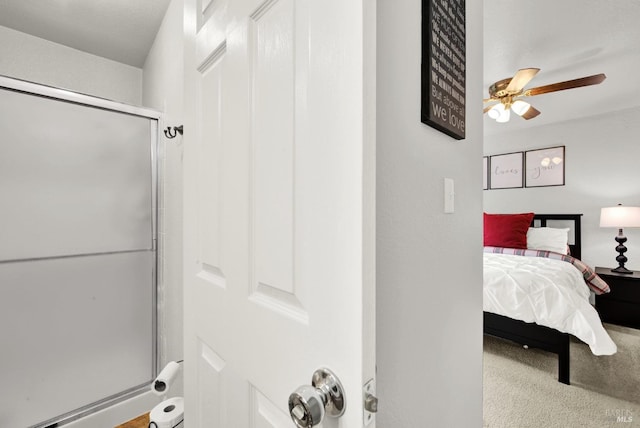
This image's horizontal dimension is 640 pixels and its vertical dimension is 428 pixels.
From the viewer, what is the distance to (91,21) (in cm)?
203

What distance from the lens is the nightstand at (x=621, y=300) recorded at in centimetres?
299

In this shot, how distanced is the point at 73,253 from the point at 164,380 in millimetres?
956

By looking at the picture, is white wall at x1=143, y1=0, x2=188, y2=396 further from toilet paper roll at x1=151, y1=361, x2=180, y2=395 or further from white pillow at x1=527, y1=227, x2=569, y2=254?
white pillow at x1=527, y1=227, x2=569, y2=254

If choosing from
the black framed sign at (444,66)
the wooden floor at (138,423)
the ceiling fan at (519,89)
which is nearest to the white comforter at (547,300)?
the ceiling fan at (519,89)

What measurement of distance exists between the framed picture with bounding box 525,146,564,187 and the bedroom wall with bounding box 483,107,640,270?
68 millimetres

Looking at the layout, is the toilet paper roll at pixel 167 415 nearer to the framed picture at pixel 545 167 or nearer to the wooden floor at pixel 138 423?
the wooden floor at pixel 138 423

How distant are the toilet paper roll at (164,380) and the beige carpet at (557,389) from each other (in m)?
1.75

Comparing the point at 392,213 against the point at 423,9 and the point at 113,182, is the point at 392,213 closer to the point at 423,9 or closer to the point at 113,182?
the point at 423,9

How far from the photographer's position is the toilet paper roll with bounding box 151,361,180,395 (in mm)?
1180

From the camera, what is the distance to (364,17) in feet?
1.38

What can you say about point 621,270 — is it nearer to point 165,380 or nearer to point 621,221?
point 621,221

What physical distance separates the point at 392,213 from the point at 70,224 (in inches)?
71.2

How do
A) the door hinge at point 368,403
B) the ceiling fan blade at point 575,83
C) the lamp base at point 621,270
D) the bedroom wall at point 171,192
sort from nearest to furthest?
1. the door hinge at point 368,403
2. the bedroom wall at point 171,192
3. the ceiling fan blade at point 575,83
4. the lamp base at point 621,270

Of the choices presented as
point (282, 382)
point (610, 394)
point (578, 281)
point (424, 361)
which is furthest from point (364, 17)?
point (578, 281)
